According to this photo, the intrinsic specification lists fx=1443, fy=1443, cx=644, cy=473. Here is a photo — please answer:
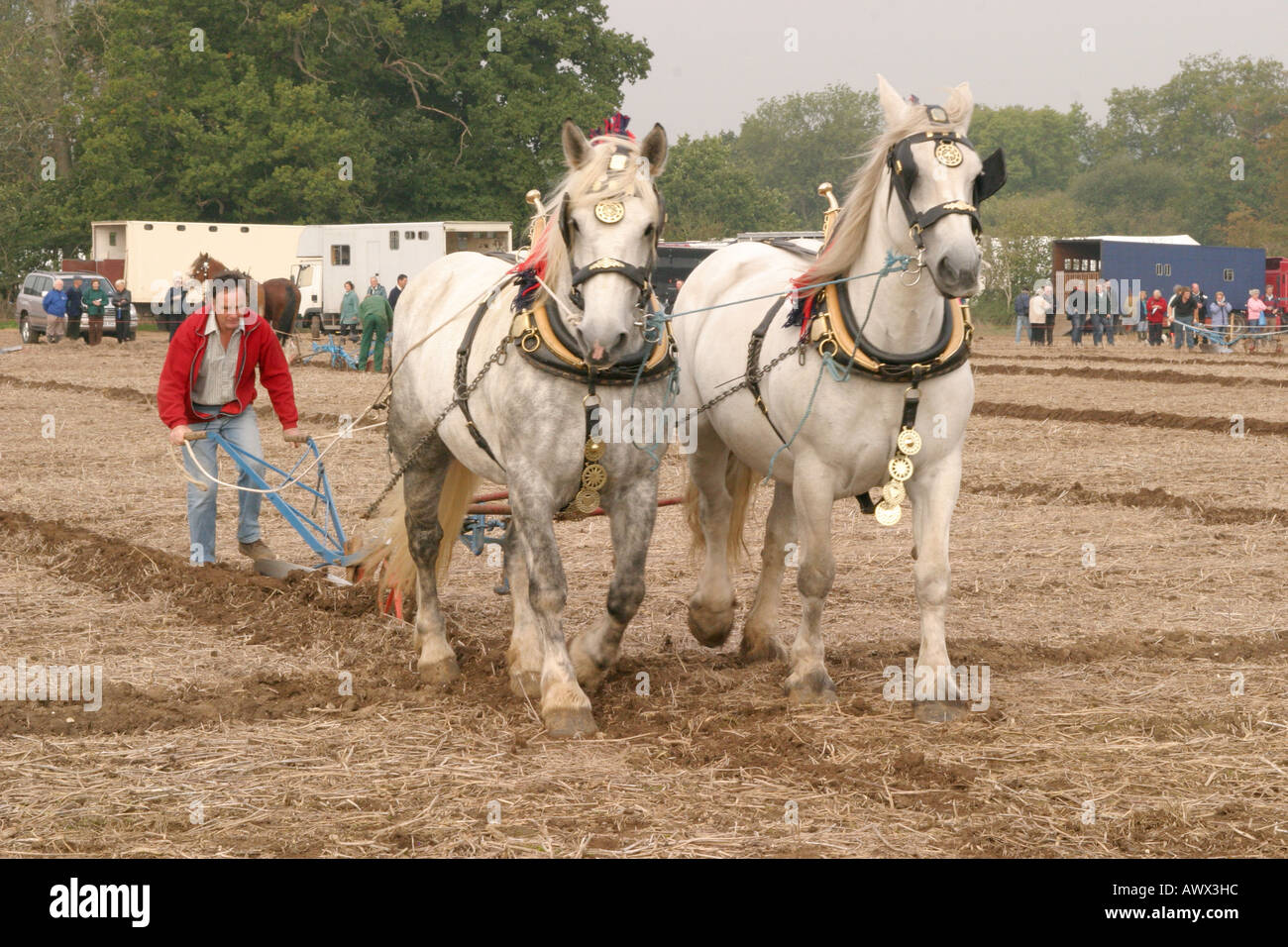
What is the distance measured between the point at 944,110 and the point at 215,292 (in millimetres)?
4530

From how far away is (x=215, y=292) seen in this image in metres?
8.41

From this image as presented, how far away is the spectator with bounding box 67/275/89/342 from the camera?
1496 inches

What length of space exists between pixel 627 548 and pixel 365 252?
3809 cm

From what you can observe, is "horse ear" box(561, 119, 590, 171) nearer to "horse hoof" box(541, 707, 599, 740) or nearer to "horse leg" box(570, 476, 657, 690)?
"horse leg" box(570, 476, 657, 690)

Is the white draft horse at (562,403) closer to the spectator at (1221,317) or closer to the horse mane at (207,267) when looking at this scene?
the horse mane at (207,267)

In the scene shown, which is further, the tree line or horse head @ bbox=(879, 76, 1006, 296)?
the tree line

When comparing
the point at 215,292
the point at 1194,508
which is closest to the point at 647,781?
the point at 215,292

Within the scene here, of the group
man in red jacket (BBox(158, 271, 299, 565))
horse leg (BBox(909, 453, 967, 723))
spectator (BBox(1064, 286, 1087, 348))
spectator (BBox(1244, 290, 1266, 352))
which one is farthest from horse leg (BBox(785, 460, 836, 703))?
spectator (BBox(1244, 290, 1266, 352))

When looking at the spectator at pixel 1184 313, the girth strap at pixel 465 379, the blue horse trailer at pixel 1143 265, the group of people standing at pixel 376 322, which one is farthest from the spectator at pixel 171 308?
the blue horse trailer at pixel 1143 265

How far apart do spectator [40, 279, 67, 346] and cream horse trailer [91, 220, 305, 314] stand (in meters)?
3.47

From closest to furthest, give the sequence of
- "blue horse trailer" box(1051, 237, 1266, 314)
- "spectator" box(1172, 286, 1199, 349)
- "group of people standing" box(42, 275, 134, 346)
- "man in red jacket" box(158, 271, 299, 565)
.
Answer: "man in red jacket" box(158, 271, 299, 565), "group of people standing" box(42, 275, 134, 346), "spectator" box(1172, 286, 1199, 349), "blue horse trailer" box(1051, 237, 1266, 314)

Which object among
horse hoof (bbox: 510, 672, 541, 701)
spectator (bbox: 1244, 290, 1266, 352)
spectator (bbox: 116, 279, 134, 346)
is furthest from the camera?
spectator (bbox: 1244, 290, 1266, 352)

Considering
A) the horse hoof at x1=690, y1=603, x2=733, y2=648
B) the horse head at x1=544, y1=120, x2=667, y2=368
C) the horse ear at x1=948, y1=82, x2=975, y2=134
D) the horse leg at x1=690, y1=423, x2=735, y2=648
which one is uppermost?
the horse ear at x1=948, y1=82, x2=975, y2=134

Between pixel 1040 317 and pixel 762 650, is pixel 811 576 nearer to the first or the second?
pixel 762 650
